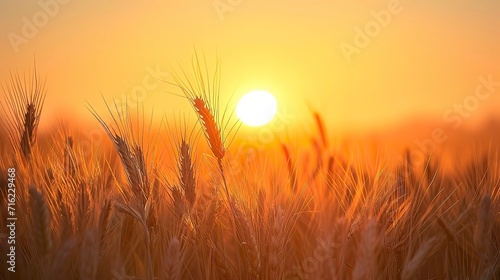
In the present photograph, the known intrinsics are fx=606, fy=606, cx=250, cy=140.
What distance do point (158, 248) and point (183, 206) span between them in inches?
9.6

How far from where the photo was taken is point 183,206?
199cm

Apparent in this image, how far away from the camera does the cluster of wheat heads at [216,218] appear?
5.90ft

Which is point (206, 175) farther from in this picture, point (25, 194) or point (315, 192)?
point (25, 194)

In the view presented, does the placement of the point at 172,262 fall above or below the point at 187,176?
below

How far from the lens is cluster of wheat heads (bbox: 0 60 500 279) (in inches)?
70.8

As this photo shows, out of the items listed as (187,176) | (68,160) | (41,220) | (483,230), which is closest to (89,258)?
(41,220)

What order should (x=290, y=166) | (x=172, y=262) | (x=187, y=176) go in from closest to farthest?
(x=172, y=262) → (x=187, y=176) → (x=290, y=166)

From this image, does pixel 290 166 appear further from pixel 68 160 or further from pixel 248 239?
pixel 68 160

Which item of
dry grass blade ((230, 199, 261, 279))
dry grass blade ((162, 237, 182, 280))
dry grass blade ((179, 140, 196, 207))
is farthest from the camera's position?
dry grass blade ((179, 140, 196, 207))

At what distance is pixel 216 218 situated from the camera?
210 centimetres

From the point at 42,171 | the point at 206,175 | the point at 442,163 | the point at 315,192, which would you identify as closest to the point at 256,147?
the point at 206,175

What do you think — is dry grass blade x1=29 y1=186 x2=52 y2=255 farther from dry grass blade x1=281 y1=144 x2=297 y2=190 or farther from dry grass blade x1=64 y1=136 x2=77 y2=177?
dry grass blade x1=281 y1=144 x2=297 y2=190

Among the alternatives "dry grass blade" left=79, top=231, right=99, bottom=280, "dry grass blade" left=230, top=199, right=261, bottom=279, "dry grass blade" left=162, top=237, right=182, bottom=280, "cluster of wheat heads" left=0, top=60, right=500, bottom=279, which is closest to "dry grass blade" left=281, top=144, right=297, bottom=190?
"cluster of wheat heads" left=0, top=60, right=500, bottom=279

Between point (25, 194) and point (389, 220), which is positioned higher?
point (25, 194)
